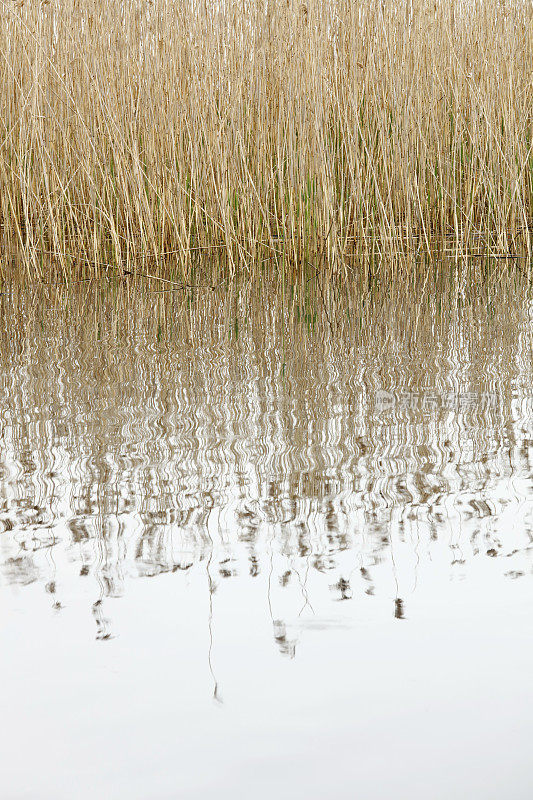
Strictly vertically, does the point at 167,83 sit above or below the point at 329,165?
above

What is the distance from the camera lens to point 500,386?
1.79m

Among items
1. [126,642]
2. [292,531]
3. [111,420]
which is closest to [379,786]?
[126,642]

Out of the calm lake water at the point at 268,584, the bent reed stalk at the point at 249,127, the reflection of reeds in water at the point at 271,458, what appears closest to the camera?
the calm lake water at the point at 268,584

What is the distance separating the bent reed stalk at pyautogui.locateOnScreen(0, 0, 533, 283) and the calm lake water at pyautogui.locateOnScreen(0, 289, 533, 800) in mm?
1614

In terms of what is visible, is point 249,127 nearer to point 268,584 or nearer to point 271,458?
point 271,458

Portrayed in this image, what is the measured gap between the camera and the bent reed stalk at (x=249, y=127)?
332 centimetres

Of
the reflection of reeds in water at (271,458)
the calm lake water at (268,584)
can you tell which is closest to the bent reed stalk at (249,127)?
the reflection of reeds in water at (271,458)

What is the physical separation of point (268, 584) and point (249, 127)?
8.86ft

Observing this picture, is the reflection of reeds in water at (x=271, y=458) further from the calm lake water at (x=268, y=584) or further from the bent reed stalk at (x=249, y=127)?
the bent reed stalk at (x=249, y=127)

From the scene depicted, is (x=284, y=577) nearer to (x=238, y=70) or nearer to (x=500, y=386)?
→ (x=500, y=386)

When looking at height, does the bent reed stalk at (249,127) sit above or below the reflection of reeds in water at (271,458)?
above

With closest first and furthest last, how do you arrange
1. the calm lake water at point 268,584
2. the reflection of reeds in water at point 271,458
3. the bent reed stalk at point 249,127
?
the calm lake water at point 268,584 < the reflection of reeds in water at point 271,458 < the bent reed stalk at point 249,127

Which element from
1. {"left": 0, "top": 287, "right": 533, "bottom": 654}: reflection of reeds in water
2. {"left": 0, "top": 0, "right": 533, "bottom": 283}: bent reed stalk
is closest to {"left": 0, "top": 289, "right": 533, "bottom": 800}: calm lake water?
{"left": 0, "top": 287, "right": 533, "bottom": 654}: reflection of reeds in water

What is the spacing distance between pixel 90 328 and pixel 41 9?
1.37 metres
